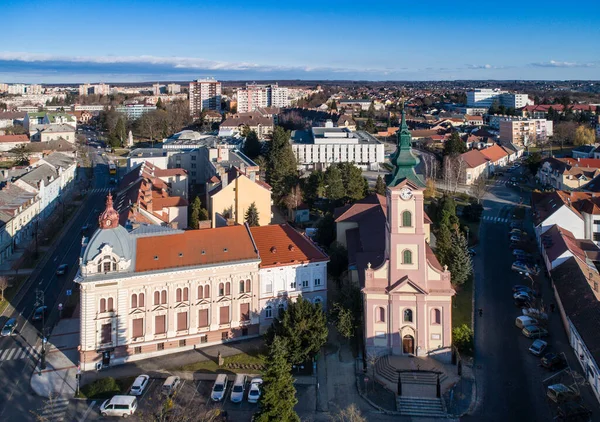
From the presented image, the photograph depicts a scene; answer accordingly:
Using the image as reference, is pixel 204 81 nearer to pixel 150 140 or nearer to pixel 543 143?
pixel 150 140

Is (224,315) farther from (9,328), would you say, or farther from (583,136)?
(583,136)

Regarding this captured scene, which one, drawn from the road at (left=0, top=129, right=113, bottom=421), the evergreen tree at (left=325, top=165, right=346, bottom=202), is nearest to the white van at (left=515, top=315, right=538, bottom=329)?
the evergreen tree at (left=325, top=165, right=346, bottom=202)

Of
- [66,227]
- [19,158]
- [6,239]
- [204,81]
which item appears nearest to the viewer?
[6,239]

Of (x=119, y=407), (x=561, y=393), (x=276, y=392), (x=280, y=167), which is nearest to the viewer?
(x=276, y=392)

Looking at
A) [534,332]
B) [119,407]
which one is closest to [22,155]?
[119,407]

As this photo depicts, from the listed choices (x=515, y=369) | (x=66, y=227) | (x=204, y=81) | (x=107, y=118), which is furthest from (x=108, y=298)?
(x=204, y=81)

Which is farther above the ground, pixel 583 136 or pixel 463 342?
pixel 583 136
